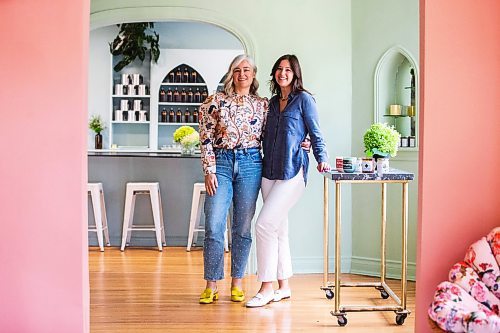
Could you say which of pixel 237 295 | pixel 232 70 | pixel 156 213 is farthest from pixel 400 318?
pixel 156 213

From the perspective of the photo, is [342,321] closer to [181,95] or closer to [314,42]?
[314,42]

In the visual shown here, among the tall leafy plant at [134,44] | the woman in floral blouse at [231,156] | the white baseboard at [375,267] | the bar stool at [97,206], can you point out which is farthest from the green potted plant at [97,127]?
the woman in floral blouse at [231,156]

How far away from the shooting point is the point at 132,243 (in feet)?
24.6

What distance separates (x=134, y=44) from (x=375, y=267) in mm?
5412

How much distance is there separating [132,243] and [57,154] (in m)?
4.12

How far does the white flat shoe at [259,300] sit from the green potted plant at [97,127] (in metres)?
5.91

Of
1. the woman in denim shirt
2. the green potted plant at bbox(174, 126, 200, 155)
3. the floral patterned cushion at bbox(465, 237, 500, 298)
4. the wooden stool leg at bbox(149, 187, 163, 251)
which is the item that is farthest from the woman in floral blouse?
the green potted plant at bbox(174, 126, 200, 155)

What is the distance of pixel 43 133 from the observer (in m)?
3.49

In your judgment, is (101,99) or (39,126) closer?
(39,126)

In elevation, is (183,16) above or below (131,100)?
above

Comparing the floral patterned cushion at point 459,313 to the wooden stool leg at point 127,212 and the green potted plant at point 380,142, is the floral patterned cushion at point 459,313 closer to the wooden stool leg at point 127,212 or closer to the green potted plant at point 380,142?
the green potted plant at point 380,142

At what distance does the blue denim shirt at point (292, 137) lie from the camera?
15.5 feet

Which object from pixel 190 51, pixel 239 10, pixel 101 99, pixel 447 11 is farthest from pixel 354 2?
pixel 101 99

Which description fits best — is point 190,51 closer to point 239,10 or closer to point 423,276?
point 239,10
